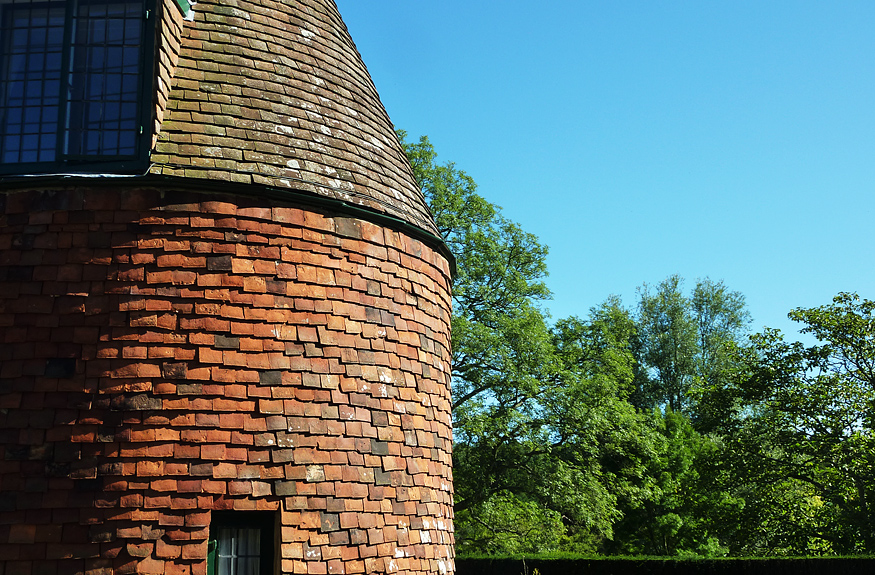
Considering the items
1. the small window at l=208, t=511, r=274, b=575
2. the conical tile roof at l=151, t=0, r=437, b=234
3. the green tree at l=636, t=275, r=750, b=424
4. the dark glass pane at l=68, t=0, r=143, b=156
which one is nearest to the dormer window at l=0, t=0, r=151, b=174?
the dark glass pane at l=68, t=0, r=143, b=156

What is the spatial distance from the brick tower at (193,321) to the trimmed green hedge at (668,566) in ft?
36.4

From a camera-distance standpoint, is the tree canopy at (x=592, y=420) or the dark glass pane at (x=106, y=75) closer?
the dark glass pane at (x=106, y=75)

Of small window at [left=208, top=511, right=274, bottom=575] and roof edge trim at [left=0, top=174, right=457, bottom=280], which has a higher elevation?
roof edge trim at [left=0, top=174, right=457, bottom=280]

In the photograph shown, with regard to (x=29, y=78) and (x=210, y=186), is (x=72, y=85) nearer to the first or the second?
(x=29, y=78)

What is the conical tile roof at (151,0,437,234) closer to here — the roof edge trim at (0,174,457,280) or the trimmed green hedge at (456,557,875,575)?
the roof edge trim at (0,174,457,280)

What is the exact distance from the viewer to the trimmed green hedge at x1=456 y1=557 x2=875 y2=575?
53.1 feet

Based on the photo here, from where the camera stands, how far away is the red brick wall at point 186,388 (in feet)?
21.1

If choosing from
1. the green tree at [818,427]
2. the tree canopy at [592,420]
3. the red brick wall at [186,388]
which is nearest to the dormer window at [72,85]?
the red brick wall at [186,388]

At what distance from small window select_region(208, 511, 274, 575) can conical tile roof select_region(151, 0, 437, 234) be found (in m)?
2.88

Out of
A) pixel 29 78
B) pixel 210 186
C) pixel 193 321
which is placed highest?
pixel 29 78

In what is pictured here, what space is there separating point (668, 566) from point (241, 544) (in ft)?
47.6

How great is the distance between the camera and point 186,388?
6.71 metres

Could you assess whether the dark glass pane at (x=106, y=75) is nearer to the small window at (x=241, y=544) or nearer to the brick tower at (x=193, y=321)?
the brick tower at (x=193, y=321)

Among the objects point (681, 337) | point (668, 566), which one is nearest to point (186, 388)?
point (668, 566)
